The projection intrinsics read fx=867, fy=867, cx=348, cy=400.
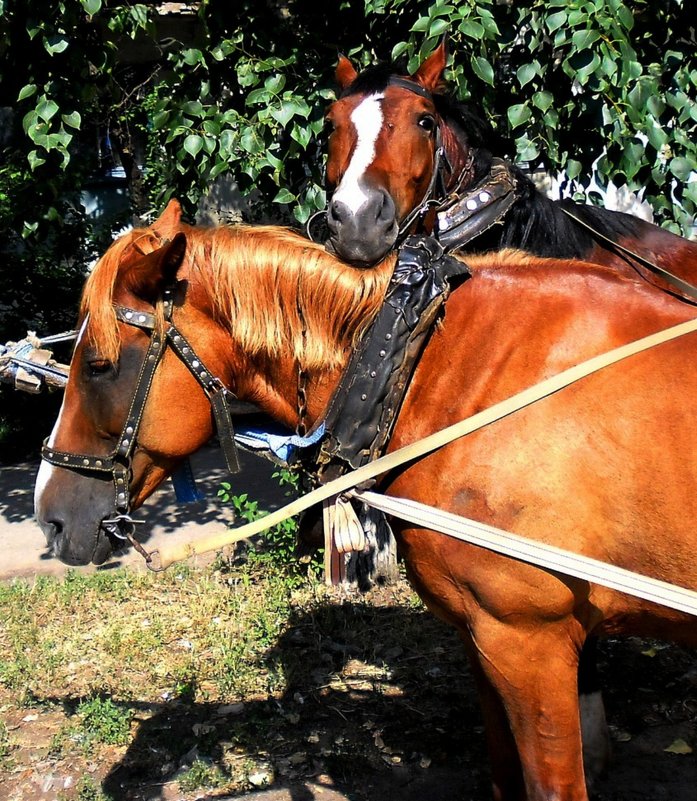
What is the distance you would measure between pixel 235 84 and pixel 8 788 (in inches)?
123

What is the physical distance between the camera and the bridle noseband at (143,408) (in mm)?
2197

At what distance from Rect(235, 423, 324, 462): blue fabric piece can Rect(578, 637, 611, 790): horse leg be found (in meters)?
1.46

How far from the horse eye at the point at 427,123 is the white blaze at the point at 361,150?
0.57 ft

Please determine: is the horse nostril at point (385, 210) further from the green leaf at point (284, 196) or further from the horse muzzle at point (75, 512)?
the horse muzzle at point (75, 512)

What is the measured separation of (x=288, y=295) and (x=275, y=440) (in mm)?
401

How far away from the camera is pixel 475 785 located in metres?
3.18

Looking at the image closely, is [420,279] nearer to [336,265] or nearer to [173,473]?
[336,265]

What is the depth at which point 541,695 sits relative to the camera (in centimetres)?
209

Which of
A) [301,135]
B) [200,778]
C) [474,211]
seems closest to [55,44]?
[301,135]

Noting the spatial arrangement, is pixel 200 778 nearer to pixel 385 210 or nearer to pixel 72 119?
pixel 385 210

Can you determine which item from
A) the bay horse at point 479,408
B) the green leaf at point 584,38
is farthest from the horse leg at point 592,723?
the green leaf at point 584,38

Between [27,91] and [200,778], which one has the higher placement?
[27,91]

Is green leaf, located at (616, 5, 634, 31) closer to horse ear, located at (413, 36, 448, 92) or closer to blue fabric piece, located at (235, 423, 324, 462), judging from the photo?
horse ear, located at (413, 36, 448, 92)

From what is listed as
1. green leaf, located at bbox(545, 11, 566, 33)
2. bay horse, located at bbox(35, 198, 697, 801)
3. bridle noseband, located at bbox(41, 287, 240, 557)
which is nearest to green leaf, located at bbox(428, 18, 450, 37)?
green leaf, located at bbox(545, 11, 566, 33)
